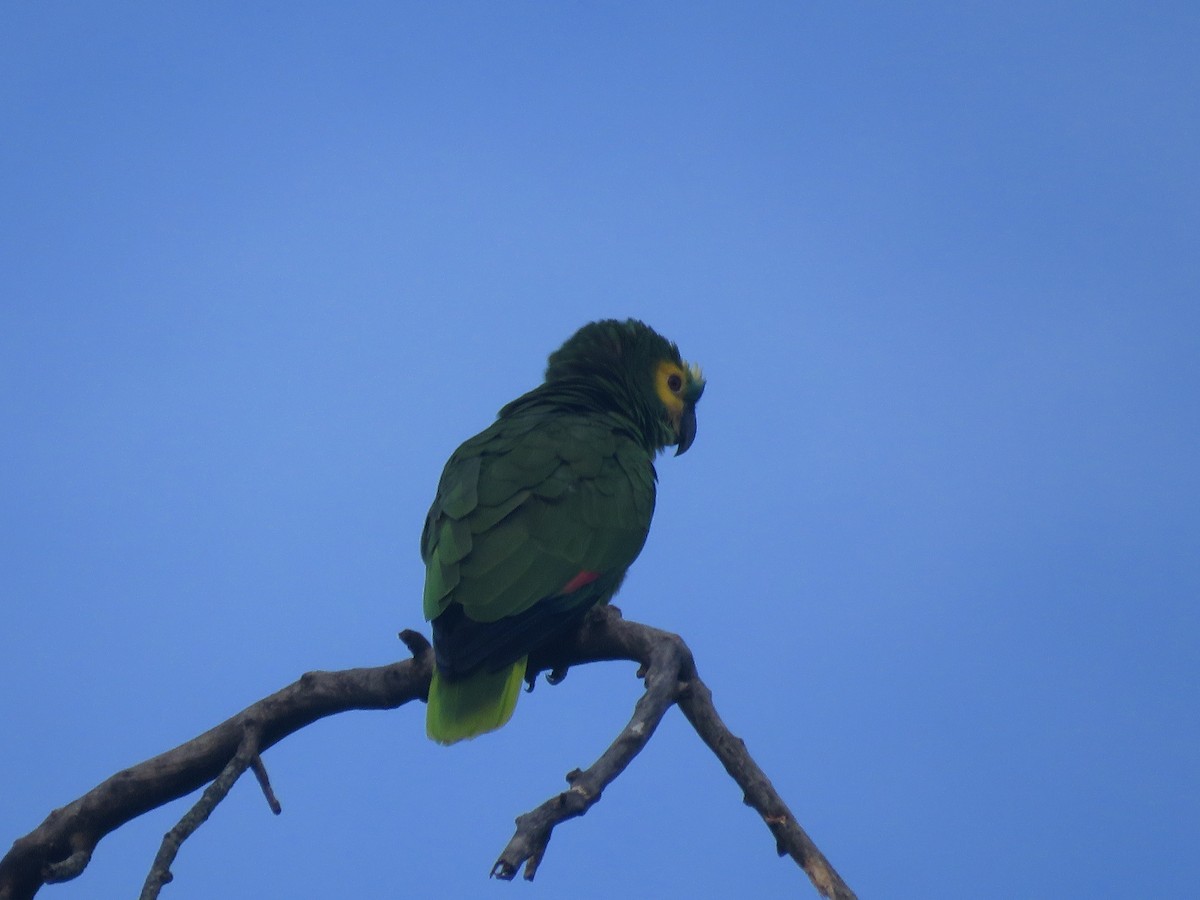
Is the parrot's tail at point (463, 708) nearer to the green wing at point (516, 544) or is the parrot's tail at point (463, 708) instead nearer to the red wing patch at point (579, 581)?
the green wing at point (516, 544)

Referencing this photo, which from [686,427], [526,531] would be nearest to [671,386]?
[686,427]

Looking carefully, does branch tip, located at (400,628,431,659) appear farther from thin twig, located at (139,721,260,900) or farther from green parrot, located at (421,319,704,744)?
thin twig, located at (139,721,260,900)

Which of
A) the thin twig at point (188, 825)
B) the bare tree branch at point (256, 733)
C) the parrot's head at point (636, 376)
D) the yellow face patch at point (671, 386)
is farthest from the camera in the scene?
the yellow face patch at point (671, 386)

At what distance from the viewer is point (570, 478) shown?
3738 mm

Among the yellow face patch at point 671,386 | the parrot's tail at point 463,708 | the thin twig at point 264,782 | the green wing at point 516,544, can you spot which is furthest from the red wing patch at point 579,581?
the yellow face patch at point 671,386

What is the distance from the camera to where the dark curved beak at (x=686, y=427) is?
200 inches

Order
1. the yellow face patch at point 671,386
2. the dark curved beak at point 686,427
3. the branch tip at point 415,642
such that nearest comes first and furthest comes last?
the branch tip at point 415,642
the yellow face patch at point 671,386
the dark curved beak at point 686,427

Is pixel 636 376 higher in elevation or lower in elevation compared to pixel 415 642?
higher

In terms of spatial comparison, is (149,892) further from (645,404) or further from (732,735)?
(645,404)

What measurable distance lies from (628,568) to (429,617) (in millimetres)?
877

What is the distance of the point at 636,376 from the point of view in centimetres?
486

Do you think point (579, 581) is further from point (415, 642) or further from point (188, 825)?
point (188, 825)

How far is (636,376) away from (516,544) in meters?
1.58

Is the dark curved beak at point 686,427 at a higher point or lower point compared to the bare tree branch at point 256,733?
higher
